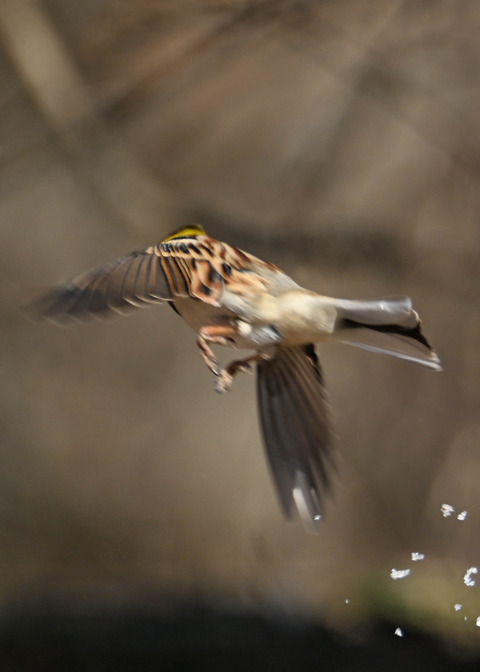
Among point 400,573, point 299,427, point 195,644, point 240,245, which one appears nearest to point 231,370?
point 299,427

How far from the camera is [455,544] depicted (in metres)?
1.89

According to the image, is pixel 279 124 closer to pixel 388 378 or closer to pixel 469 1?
pixel 469 1

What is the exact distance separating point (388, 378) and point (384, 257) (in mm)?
276

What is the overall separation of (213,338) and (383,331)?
0.19 metres

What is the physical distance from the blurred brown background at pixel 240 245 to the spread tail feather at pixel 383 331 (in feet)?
2.82

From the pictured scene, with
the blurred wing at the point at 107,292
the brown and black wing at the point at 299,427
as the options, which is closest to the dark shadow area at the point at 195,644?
the brown and black wing at the point at 299,427

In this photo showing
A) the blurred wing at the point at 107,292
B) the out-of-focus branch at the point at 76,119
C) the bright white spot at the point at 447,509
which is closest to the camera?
the blurred wing at the point at 107,292

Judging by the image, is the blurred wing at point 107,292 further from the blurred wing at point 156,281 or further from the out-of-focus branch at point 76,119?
the out-of-focus branch at point 76,119

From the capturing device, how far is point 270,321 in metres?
0.92

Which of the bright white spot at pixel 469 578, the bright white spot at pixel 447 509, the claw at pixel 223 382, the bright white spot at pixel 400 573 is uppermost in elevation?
the bright white spot at pixel 447 509

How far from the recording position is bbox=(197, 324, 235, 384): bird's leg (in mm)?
847

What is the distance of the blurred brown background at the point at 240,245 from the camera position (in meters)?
1.70

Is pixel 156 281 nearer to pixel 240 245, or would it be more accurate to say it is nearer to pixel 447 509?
pixel 240 245

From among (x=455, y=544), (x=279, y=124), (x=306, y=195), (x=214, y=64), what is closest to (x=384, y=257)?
(x=306, y=195)
